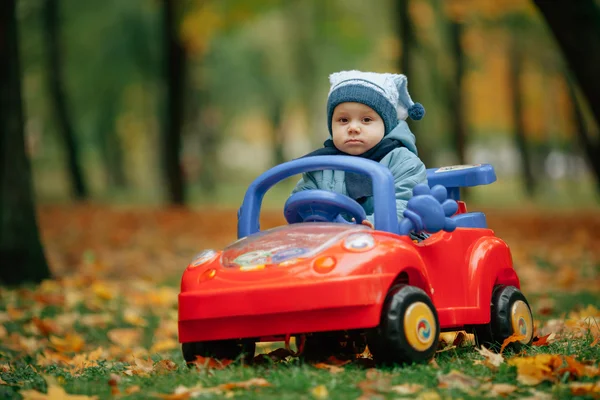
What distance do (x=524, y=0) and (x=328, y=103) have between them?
14520 mm

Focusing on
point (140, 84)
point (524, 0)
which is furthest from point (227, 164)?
point (524, 0)

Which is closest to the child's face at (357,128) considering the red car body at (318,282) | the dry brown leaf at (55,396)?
the red car body at (318,282)

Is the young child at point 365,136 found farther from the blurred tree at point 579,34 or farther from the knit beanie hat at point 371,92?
the blurred tree at point 579,34

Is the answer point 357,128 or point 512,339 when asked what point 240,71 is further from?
point 512,339

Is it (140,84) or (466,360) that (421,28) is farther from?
(466,360)

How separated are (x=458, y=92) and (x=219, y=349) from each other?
1958cm

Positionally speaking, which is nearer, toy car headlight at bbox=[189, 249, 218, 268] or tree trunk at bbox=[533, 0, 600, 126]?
toy car headlight at bbox=[189, 249, 218, 268]

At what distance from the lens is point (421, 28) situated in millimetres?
21188

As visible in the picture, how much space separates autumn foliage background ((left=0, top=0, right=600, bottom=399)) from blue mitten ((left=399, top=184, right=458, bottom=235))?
0.60 m

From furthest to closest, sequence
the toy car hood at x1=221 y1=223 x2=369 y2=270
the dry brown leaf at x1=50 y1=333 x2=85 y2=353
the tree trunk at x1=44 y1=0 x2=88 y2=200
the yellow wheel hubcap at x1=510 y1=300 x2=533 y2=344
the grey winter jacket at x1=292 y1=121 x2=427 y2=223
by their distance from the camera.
Result: the tree trunk at x1=44 y1=0 x2=88 y2=200 < the dry brown leaf at x1=50 y1=333 x2=85 y2=353 < the yellow wheel hubcap at x1=510 y1=300 x2=533 y2=344 < the grey winter jacket at x1=292 y1=121 x2=427 y2=223 < the toy car hood at x1=221 y1=223 x2=369 y2=270

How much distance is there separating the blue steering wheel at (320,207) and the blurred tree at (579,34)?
4688 mm

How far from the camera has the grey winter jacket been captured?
3990 millimetres

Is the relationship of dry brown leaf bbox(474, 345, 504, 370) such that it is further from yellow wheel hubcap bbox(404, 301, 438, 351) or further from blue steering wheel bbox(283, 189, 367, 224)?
blue steering wheel bbox(283, 189, 367, 224)

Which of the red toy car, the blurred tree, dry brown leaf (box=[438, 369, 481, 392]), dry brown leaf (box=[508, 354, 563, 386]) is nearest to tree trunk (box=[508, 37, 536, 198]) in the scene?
the blurred tree
